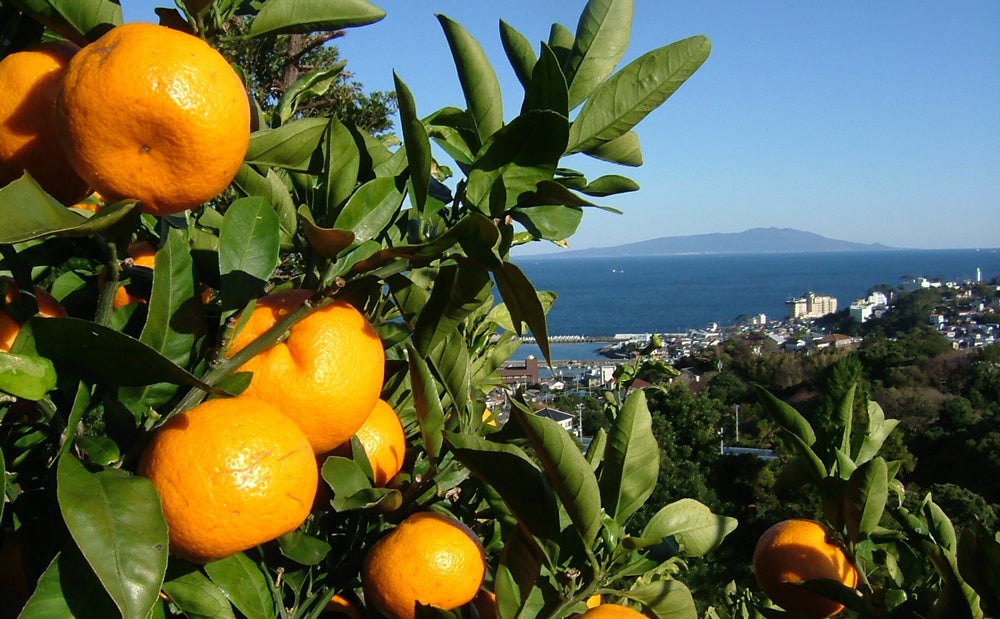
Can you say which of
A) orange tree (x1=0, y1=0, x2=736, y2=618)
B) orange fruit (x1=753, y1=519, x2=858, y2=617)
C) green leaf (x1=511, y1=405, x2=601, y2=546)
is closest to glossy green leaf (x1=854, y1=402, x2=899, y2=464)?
orange fruit (x1=753, y1=519, x2=858, y2=617)

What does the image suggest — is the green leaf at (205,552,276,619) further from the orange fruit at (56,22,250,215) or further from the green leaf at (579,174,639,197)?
the green leaf at (579,174,639,197)

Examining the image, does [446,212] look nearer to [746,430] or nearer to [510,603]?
[510,603]

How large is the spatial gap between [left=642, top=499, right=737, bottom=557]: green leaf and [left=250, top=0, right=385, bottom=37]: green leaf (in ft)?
1.78

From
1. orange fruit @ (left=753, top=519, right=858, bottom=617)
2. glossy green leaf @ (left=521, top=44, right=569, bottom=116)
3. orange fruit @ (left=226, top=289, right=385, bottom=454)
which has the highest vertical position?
glossy green leaf @ (left=521, top=44, right=569, bottom=116)

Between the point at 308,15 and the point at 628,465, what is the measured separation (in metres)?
0.50

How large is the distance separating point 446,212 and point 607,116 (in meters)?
0.18

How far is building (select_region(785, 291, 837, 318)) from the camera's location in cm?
4422

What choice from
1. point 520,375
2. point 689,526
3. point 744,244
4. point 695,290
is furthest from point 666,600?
point 744,244

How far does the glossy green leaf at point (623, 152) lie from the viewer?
0.74 m

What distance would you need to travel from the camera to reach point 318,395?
2.02 ft

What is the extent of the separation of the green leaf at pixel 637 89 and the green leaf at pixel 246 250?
0.86 ft

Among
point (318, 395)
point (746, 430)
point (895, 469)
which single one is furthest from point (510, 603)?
point (746, 430)

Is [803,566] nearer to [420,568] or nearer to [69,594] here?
[420,568]

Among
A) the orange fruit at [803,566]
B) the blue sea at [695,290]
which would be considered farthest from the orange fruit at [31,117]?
the blue sea at [695,290]
